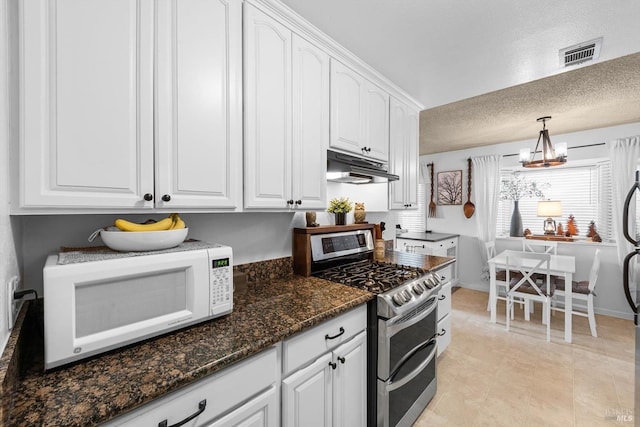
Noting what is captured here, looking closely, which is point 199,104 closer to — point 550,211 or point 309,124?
point 309,124

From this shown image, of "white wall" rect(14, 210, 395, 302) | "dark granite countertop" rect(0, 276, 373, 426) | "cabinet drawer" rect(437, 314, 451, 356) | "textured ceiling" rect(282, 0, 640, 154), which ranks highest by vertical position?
"textured ceiling" rect(282, 0, 640, 154)

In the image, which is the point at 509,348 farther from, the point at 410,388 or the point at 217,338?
the point at 217,338

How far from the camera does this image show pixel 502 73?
2.03 m

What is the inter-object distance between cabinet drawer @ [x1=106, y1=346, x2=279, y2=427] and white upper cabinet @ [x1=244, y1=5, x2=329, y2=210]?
0.70 meters

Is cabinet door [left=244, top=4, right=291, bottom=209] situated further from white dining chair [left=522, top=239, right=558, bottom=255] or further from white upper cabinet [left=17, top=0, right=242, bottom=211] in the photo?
white dining chair [left=522, top=239, right=558, bottom=255]

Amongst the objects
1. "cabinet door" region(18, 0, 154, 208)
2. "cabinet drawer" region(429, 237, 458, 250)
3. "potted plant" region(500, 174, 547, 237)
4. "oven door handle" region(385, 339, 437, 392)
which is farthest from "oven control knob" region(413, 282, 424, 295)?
"potted plant" region(500, 174, 547, 237)

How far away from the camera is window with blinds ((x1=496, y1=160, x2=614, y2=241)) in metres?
3.51

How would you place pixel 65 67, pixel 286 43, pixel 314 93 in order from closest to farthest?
pixel 65 67 < pixel 286 43 < pixel 314 93

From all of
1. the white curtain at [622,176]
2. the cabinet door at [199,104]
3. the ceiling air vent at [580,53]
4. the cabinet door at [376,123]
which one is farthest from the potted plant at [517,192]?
the cabinet door at [199,104]

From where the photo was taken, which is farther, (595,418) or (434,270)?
(434,270)

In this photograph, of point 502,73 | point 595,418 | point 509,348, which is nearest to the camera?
point 595,418

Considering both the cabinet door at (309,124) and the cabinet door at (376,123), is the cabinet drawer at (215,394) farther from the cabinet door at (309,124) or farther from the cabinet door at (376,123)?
the cabinet door at (376,123)

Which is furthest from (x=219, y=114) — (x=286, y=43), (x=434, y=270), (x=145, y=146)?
(x=434, y=270)

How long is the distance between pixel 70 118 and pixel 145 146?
214 mm
